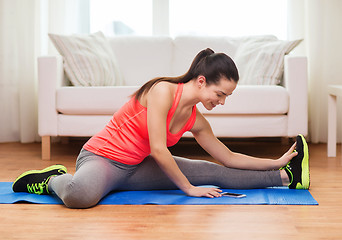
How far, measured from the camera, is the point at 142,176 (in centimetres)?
212

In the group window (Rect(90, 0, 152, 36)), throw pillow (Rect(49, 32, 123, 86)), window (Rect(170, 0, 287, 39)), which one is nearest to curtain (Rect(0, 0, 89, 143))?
window (Rect(90, 0, 152, 36))

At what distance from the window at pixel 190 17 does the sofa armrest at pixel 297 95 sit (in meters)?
1.02

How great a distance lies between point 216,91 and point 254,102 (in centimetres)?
119

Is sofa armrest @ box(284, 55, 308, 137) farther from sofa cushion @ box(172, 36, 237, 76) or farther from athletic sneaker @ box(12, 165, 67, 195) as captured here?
athletic sneaker @ box(12, 165, 67, 195)

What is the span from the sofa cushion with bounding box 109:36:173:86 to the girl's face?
6.00 ft

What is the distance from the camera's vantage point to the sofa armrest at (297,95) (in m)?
3.04

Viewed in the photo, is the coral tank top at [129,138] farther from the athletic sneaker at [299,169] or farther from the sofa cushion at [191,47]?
the sofa cushion at [191,47]

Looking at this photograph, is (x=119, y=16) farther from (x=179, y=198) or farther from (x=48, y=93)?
(x=179, y=198)

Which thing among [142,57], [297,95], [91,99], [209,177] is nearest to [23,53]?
[142,57]

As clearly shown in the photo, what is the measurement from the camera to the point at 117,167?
203 centimetres

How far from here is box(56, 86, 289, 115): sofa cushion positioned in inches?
118

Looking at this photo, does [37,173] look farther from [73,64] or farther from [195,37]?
[195,37]

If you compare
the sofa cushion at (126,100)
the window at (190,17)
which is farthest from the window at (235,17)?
the sofa cushion at (126,100)

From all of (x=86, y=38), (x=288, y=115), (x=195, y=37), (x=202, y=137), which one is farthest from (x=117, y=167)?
(x=195, y=37)
